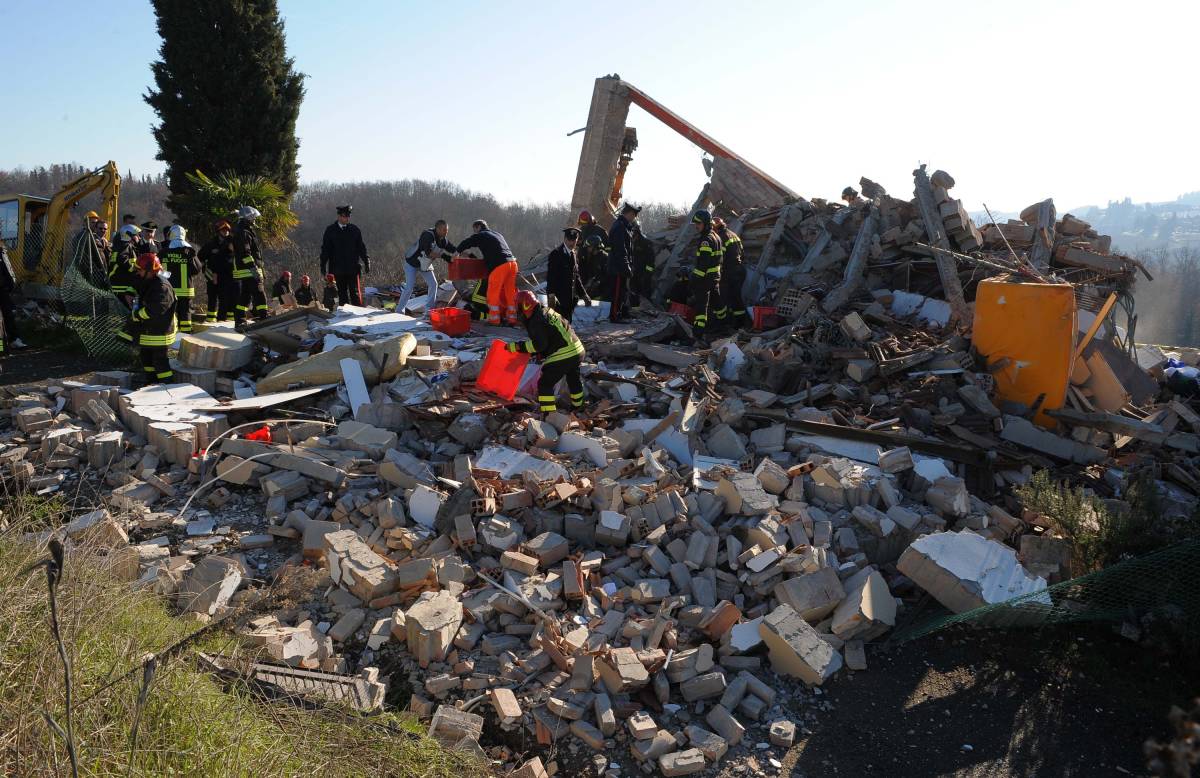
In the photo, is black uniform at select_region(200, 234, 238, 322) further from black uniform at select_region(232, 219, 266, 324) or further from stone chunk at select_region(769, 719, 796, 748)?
stone chunk at select_region(769, 719, 796, 748)

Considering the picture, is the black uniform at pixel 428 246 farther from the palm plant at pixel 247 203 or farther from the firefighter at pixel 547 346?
the palm plant at pixel 247 203

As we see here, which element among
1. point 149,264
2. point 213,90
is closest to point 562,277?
point 149,264

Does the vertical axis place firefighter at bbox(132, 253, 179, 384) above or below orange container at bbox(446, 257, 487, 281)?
below

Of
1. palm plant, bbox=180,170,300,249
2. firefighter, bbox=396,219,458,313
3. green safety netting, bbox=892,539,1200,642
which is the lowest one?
green safety netting, bbox=892,539,1200,642

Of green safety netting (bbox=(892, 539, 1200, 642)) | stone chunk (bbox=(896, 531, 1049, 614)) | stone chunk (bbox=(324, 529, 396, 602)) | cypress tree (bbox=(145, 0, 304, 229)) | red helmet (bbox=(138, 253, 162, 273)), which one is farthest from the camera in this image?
cypress tree (bbox=(145, 0, 304, 229))

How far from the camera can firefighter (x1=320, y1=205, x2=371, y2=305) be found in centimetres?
1150

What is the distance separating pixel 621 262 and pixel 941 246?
4556mm

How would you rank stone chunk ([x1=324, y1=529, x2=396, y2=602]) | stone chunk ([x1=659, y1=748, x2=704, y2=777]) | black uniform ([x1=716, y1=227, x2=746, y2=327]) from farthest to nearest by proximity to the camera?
black uniform ([x1=716, y1=227, x2=746, y2=327]) < stone chunk ([x1=324, y1=529, x2=396, y2=602]) < stone chunk ([x1=659, y1=748, x2=704, y2=777])

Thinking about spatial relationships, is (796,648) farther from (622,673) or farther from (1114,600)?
(1114,600)

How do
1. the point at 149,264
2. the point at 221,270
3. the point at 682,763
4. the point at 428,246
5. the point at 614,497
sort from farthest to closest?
the point at 428,246, the point at 221,270, the point at 149,264, the point at 614,497, the point at 682,763

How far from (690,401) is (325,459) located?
3.46 metres

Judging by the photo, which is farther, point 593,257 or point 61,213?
point 593,257

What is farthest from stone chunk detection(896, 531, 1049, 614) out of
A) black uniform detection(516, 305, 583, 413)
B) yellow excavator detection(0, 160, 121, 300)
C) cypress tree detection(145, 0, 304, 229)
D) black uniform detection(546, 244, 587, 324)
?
cypress tree detection(145, 0, 304, 229)

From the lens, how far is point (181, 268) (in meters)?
9.64
